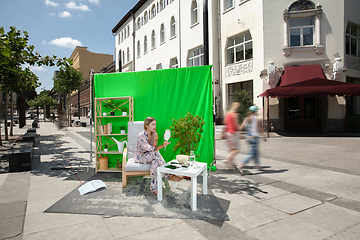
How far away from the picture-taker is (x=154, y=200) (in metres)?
4.45

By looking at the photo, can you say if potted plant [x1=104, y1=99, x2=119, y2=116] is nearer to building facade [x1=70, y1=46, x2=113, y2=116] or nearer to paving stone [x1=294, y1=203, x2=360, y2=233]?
paving stone [x1=294, y1=203, x2=360, y2=233]

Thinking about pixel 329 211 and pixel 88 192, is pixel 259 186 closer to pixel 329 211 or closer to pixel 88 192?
pixel 329 211

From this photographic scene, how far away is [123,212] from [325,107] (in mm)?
15975

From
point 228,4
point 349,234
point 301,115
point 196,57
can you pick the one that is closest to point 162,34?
point 196,57

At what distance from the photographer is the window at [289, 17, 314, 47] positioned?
52.7 feet

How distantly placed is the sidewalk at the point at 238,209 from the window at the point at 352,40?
13.8m

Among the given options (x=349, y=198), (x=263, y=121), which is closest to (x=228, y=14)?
(x=263, y=121)

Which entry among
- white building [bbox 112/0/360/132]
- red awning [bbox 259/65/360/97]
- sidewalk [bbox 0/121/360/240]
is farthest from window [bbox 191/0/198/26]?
sidewalk [bbox 0/121/360/240]

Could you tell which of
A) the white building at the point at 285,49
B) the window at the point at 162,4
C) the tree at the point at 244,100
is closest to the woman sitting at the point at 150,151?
the white building at the point at 285,49

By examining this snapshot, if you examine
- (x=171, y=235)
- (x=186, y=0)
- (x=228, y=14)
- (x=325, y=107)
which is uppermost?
(x=186, y=0)

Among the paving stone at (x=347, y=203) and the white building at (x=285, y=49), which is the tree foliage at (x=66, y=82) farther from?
the paving stone at (x=347, y=203)

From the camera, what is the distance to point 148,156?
4969 millimetres

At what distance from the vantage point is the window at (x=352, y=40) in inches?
663

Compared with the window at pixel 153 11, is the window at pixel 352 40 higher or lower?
lower
